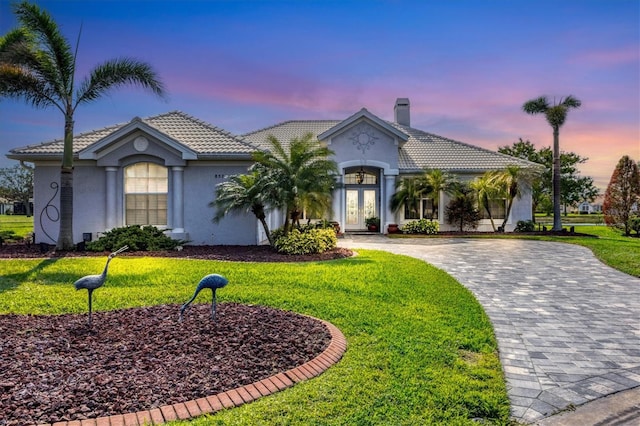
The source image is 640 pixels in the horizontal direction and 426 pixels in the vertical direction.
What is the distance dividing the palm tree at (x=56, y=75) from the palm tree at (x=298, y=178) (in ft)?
16.6

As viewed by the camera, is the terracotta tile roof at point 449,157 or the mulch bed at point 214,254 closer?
the mulch bed at point 214,254

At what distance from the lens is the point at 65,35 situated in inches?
515

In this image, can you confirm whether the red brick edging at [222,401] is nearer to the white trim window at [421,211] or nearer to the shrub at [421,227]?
the shrub at [421,227]

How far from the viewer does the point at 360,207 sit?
23766mm

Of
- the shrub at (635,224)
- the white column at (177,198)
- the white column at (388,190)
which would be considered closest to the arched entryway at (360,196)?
the white column at (388,190)

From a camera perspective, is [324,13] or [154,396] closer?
[154,396]

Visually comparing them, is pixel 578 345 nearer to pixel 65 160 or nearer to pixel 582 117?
pixel 65 160

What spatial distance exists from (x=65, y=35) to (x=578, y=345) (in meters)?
16.2

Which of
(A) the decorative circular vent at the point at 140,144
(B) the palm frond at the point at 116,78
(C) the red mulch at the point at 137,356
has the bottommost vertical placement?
(C) the red mulch at the point at 137,356

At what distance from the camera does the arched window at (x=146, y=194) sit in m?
15.5

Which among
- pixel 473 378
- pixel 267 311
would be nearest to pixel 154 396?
pixel 267 311

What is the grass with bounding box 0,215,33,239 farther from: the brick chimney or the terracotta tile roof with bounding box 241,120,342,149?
the brick chimney

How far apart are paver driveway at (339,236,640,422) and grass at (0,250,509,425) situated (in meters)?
0.32

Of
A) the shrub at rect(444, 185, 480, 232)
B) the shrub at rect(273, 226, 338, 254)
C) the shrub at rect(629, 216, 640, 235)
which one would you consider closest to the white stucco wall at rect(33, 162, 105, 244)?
the shrub at rect(273, 226, 338, 254)
